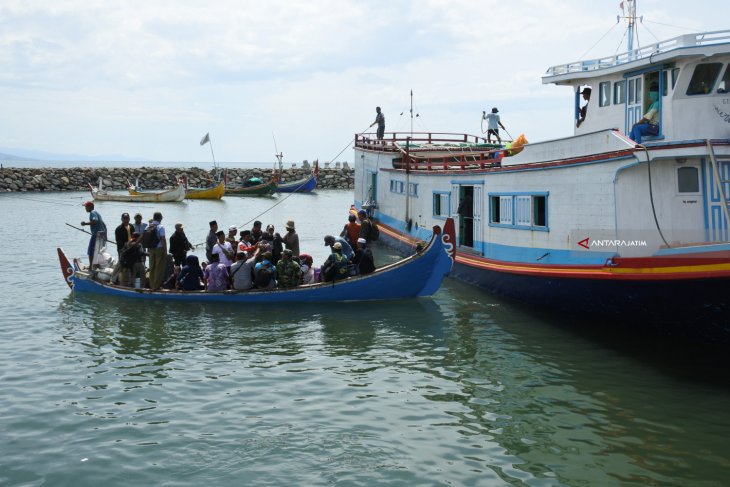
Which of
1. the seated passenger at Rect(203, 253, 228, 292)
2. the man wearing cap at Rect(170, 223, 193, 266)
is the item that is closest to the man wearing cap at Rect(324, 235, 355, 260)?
the seated passenger at Rect(203, 253, 228, 292)

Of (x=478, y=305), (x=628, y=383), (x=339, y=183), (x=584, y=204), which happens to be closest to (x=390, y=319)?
(x=478, y=305)

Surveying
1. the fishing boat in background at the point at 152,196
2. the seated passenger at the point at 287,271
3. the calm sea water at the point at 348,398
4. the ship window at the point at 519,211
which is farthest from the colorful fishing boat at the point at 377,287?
the fishing boat in background at the point at 152,196

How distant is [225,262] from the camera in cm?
1841

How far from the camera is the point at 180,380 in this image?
12258 millimetres

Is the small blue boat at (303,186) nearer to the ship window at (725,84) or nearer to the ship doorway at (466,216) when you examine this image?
the ship doorway at (466,216)

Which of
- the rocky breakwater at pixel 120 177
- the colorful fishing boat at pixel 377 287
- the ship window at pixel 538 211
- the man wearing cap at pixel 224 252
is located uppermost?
the rocky breakwater at pixel 120 177

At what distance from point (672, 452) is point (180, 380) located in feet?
25.6

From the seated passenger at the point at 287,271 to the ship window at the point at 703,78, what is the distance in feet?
31.7

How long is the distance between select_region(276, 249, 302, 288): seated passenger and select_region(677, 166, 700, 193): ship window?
8.96m

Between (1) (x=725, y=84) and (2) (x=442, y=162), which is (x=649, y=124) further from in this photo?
(2) (x=442, y=162)

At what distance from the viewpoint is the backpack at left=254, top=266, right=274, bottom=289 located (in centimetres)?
1773

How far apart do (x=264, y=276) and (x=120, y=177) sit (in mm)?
65951

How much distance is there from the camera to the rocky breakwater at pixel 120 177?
7244cm

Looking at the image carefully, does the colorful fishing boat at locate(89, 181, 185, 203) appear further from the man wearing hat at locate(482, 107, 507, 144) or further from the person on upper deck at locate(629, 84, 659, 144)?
→ the person on upper deck at locate(629, 84, 659, 144)
